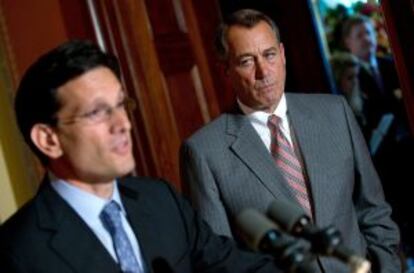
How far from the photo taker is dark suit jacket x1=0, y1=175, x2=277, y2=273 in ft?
4.92

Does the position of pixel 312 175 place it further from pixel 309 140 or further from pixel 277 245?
pixel 277 245

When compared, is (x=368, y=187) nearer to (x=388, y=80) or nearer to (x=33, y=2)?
(x=33, y=2)

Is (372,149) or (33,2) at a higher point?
(33,2)

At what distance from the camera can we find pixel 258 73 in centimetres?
204

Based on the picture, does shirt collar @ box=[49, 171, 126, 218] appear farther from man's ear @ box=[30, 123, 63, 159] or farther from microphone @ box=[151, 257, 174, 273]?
microphone @ box=[151, 257, 174, 273]

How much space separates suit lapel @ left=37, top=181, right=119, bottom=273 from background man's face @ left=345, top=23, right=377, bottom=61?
339 centimetres

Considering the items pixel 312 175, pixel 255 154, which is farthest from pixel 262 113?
pixel 312 175

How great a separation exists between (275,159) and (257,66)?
28 centimetres

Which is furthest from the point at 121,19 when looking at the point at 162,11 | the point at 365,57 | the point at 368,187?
the point at 365,57

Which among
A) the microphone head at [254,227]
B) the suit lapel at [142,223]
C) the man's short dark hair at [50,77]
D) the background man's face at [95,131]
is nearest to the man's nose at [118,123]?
the background man's face at [95,131]

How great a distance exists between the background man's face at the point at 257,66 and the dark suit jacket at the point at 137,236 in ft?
1.38

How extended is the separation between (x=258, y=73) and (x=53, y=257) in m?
0.85

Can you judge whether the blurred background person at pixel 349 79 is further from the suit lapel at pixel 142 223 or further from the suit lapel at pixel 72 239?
the suit lapel at pixel 72 239

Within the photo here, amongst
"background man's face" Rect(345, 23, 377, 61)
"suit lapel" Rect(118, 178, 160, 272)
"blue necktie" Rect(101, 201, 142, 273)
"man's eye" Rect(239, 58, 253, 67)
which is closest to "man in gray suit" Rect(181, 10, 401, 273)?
"man's eye" Rect(239, 58, 253, 67)
